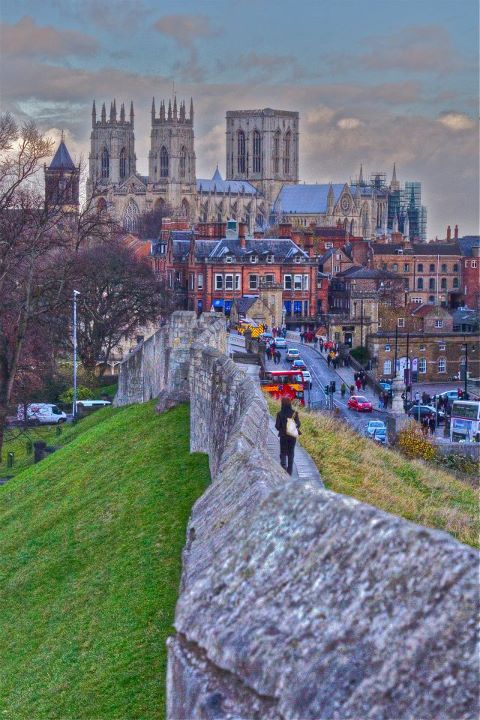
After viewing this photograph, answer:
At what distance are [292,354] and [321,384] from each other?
469 cm

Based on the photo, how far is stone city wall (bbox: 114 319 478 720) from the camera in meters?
3.30

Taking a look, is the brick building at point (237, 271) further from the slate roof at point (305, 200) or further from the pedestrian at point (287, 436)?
the slate roof at point (305, 200)

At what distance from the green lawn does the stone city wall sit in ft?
13.5

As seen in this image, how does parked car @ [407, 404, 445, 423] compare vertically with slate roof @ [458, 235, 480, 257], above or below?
below

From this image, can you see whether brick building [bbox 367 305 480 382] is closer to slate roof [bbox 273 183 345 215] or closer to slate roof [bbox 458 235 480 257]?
slate roof [bbox 458 235 480 257]

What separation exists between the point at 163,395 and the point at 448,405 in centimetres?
3000

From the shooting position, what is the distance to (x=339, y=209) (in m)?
186

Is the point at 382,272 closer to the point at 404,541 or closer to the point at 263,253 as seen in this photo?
the point at 263,253

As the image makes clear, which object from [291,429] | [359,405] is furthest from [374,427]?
[291,429]

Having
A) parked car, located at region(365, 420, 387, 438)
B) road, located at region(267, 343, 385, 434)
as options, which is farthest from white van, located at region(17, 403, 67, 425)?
parked car, located at region(365, 420, 387, 438)

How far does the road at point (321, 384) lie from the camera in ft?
144

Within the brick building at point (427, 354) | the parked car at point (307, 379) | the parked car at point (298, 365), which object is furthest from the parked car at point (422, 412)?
the brick building at point (427, 354)

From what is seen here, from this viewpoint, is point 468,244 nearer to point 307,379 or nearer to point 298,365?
point 298,365

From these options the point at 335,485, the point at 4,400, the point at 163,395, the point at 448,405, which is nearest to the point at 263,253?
the point at 448,405
